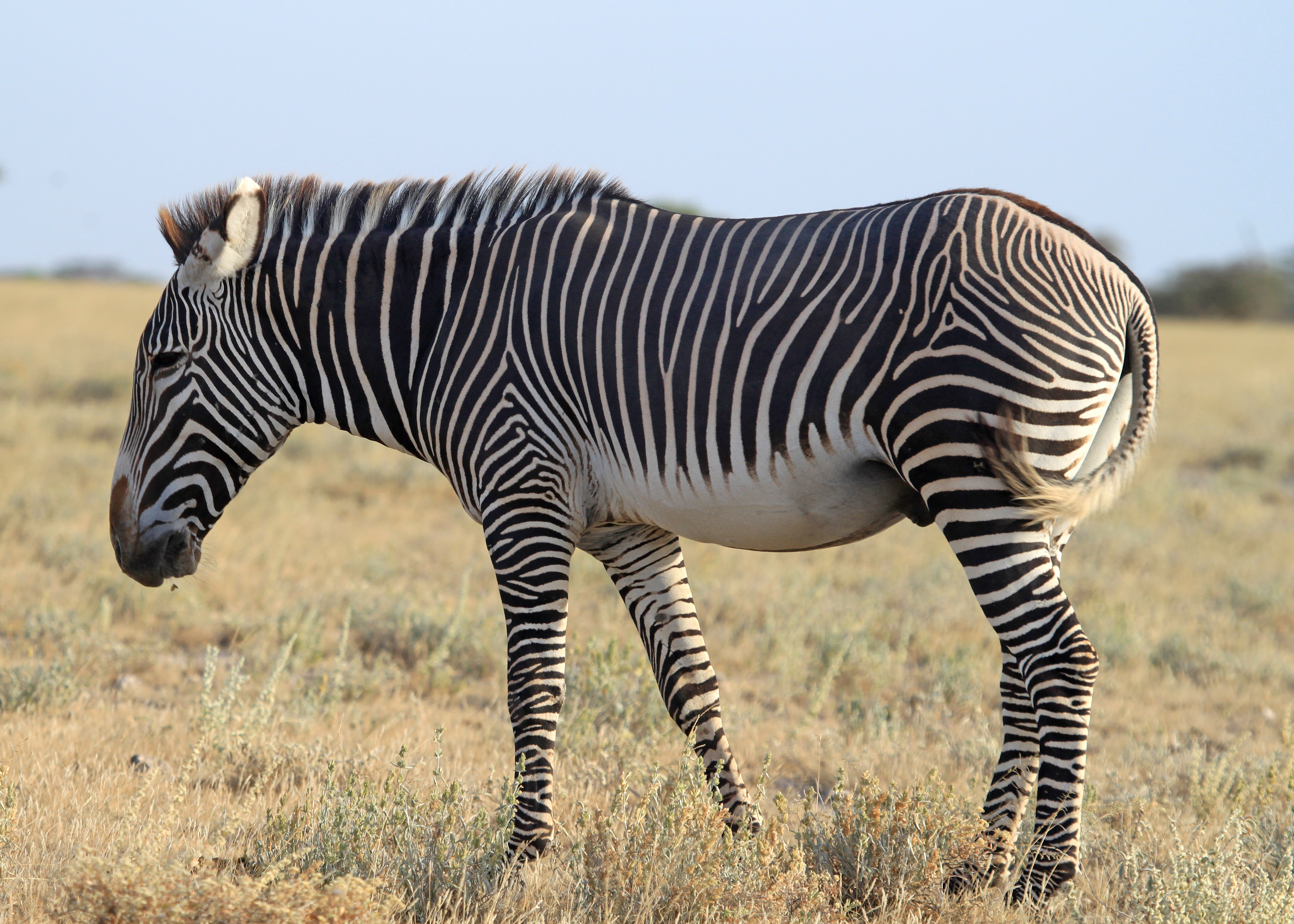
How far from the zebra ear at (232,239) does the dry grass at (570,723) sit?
142 cm

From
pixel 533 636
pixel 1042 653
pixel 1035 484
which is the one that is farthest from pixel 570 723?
pixel 1035 484

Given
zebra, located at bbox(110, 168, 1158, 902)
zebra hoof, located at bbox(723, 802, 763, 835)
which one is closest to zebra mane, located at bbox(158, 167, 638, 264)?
zebra, located at bbox(110, 168, 1158, 902)

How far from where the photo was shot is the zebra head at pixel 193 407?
4.15 meters

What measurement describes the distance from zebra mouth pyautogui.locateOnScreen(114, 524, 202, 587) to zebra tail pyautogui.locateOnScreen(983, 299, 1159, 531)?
2.97m

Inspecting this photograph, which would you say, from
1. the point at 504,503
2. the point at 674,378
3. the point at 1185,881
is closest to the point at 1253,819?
the point at 1185,881

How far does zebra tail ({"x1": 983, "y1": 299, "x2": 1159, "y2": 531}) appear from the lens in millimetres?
3256

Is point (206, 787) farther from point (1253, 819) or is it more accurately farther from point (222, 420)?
point (1253, 819)

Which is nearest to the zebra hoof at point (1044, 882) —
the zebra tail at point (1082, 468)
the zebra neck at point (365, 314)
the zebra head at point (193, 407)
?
the zebra tail at point (1082, 468)

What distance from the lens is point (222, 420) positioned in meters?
4.16

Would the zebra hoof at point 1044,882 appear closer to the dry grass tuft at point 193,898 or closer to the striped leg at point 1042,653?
the striped leg at point 1042,653

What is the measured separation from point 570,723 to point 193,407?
90.2 inches

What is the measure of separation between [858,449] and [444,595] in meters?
5.14

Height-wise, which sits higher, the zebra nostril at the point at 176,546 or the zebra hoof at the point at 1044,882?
the zebra nostril at the point at 176,546

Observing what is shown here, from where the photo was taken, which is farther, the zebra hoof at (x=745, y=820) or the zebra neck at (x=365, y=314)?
the zebra neck at (x=365, y=314)
